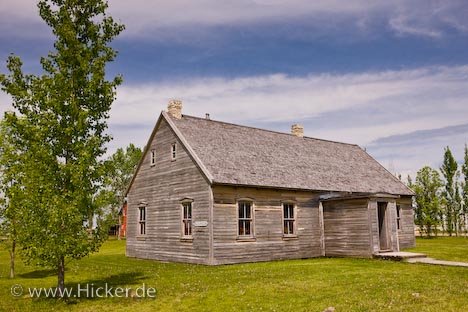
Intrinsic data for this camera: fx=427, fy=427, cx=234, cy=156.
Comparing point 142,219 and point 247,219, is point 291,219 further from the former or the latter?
point 142,219

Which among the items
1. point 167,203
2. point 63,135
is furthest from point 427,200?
point 63,135

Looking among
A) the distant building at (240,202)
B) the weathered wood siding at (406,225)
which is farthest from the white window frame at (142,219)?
the weathered wood siding at (406,225)

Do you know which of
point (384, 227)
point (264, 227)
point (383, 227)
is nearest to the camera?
point (264, 227)

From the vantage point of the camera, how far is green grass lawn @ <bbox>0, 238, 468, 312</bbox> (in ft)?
38.9

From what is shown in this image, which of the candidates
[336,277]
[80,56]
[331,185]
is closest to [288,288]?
[336,277]

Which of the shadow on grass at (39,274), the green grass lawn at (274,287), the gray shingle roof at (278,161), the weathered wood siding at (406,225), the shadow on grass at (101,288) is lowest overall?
the shadow on grass at (39,274)

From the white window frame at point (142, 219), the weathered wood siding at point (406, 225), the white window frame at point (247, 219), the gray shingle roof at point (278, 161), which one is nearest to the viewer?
the white window frame at point (247, 219)

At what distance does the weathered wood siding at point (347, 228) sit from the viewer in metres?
23.3

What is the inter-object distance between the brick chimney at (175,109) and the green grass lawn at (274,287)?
9.26 meters

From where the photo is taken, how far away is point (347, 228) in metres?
24.4

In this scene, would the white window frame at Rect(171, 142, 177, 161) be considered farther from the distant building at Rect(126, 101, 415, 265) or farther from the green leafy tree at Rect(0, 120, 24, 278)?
the green leafy tree at Rect(0, 120, 24, 278)

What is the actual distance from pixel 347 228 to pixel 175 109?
12249 millimetres

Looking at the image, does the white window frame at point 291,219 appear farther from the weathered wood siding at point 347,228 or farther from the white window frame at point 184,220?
the white window frame at point 184,220

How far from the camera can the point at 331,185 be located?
89.6ft
